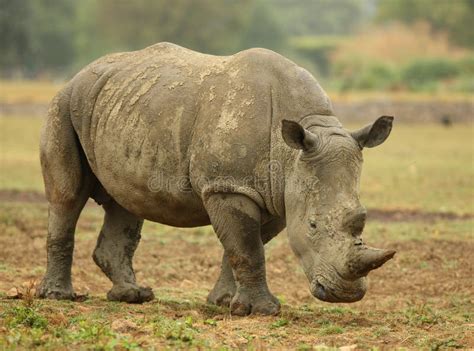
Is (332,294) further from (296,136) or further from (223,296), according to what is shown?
(223,296)

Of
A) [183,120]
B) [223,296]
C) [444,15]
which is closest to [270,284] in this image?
[223,296]

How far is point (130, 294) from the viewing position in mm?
9180

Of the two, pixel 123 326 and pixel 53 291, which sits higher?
pixel 53 291

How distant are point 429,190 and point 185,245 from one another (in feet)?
25.6

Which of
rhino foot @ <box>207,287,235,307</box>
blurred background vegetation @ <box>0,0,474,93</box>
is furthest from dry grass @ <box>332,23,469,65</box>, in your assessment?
rhino foot @ <box>207,287,235,307</box>

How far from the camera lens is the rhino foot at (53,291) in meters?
9.20

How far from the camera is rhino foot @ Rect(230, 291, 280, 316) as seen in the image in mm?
8305

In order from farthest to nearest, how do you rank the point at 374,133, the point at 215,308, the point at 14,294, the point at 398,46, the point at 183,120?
the point at 398,46
the point at 215,308
the point at 14,294
the point at 183,120
the point at 374,133

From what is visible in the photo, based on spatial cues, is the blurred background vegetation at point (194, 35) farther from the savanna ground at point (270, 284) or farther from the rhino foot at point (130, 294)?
the rhino foot at point (130, 294)

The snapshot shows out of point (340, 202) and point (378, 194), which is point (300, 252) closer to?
point (340, 202)

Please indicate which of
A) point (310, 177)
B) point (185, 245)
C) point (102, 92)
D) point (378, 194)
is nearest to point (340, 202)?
point (310, 177)

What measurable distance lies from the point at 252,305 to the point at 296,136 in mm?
1478

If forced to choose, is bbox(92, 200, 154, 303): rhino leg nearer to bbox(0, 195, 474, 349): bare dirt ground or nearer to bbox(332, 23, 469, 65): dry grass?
bbox(0, 195, 474, 349): bare dirt ground

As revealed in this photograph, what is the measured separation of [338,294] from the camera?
7.54 m
